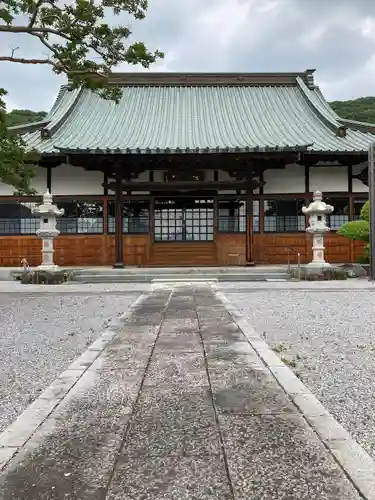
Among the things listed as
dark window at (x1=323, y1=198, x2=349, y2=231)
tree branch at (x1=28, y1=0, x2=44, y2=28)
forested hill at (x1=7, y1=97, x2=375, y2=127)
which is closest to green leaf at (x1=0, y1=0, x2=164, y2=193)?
tree branch at (x1=28, y1=0, x2=44, y2=28)

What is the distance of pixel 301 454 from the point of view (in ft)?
6.55

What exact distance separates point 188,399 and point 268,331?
2766 millimetres

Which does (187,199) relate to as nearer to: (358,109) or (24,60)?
(24,60)

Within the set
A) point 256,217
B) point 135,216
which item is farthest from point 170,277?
point 256,217

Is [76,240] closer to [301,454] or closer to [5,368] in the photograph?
[5,368]

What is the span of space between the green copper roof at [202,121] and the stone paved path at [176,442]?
10.5 meters

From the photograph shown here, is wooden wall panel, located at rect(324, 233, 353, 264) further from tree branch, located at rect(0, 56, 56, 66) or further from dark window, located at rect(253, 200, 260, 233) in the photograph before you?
tree branch, located at rect(0, 56, 56, 66)

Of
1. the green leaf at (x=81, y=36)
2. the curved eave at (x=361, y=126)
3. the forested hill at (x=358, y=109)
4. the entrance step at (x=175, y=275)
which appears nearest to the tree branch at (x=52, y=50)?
the green leaf at (x=81, y=36)

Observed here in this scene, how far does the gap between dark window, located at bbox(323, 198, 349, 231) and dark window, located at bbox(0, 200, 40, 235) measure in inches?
418

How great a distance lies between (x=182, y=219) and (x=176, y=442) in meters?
13.2

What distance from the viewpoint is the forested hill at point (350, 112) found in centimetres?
2613

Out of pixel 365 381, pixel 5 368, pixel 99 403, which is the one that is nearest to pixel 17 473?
pixel 99 403

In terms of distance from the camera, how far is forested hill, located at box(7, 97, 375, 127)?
2613 cm

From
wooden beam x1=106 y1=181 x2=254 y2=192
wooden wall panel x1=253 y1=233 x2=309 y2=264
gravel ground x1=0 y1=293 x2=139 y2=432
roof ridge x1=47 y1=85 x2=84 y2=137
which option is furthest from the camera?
roof ridge x1=47 y1=85 x2=84 y2=137
